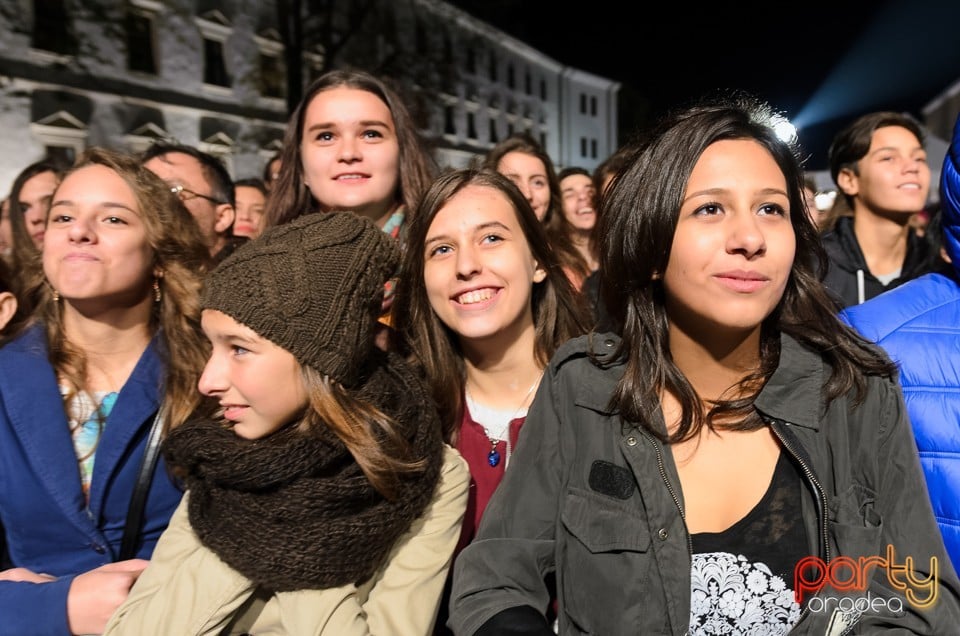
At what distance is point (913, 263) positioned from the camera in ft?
12.5

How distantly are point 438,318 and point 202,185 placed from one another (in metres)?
1.87

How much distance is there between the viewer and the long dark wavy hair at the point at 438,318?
233 cm

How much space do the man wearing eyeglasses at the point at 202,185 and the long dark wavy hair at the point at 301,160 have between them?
425 mm

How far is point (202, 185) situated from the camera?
137 inches

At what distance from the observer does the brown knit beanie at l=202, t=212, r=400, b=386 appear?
5.49 ft

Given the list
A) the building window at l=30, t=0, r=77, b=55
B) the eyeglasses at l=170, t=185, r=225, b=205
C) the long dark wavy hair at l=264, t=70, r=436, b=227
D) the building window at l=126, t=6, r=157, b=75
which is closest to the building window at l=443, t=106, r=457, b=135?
the building window at l=126, t=6, r=157, b=75

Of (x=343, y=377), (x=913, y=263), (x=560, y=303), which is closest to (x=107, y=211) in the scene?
(x=343, y=377)

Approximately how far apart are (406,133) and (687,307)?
1.84 metres

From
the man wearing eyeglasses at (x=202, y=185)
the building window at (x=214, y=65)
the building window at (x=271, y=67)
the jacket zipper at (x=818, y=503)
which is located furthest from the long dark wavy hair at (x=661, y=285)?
the building window at (x=214, y=65)

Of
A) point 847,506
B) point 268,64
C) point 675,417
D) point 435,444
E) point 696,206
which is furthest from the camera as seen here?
point 268,64

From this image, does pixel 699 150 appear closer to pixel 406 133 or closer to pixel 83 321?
pixel 406 133

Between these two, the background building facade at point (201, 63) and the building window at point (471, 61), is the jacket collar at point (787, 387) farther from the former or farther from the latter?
the building window at point (471, 61)

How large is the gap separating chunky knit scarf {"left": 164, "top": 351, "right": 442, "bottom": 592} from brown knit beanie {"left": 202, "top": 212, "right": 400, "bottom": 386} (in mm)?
233

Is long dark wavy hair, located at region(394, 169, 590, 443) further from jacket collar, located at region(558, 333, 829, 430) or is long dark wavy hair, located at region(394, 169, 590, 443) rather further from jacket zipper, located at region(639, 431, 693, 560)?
jacket zipper, located at region(639, 431, 693, 560)
